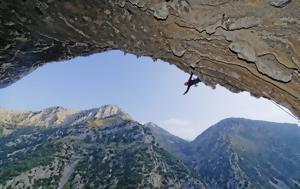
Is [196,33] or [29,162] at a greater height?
[196,33]

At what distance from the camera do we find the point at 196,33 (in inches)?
234

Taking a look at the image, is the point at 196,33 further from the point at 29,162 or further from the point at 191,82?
the point at 29,162

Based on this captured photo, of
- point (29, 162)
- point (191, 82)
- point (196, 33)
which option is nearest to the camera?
point (196, 33)

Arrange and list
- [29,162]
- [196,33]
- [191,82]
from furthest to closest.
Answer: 1. [29,162]
2. [191,82]
3. [196,33]

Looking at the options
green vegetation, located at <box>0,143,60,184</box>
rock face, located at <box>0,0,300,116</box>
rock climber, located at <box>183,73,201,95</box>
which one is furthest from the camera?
green vegetation, located at <box>0,143,60,184</box>

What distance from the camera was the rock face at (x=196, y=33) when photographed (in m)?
5.05

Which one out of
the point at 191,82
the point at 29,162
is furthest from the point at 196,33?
the point at 29,162

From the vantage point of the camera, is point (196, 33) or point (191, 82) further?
point (191, 82)

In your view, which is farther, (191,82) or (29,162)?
(29,162)

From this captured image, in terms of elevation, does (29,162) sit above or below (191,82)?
below

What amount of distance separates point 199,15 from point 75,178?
137 m

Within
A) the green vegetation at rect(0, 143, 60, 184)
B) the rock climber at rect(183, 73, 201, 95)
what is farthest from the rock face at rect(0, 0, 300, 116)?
the green vegetation at rect(0, 143, 60, 184)

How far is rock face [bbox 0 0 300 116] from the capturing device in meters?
5.05

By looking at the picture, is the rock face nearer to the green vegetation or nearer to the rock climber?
the rock climber
